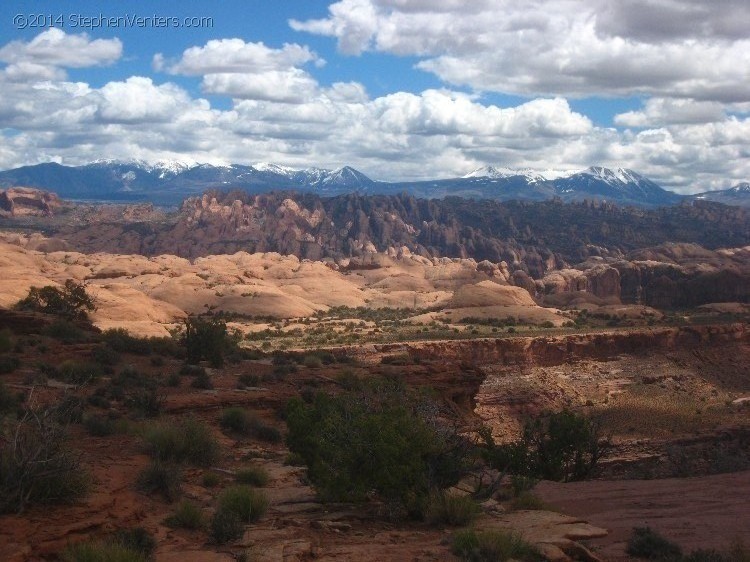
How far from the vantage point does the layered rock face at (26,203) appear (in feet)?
599

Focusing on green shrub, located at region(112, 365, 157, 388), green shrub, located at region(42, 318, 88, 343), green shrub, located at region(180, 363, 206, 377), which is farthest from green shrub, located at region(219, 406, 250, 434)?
green shrub, located at region(42, 318, 88, 343)

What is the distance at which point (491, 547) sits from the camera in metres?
11.3

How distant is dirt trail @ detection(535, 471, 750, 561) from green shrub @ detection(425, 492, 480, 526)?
2.21m

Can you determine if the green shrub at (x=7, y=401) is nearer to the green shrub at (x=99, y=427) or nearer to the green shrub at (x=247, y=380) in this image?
the green shrub at (x=99, y=427)

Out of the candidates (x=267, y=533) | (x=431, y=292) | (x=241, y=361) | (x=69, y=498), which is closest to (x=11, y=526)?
(x=69, y=498)

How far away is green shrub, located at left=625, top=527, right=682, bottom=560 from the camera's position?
42.7 feet

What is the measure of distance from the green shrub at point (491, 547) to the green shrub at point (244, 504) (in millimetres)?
3333

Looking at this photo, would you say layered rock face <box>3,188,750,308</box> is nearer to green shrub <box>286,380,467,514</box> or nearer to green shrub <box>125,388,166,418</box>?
green shrub <box>125,388,166,418</box>

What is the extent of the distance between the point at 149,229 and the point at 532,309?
100065mm

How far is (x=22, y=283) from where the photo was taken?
196 feet

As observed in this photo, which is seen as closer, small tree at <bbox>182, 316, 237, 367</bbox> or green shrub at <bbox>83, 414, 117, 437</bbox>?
green shrub at <bbox>83, 414, 117, 437</bbox>

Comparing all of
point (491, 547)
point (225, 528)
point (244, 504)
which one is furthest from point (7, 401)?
point (491, 547)

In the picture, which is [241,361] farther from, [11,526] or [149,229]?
[149,229]

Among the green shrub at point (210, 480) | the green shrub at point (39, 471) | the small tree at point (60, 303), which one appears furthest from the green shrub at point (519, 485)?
the small tree at point (60, 303)
